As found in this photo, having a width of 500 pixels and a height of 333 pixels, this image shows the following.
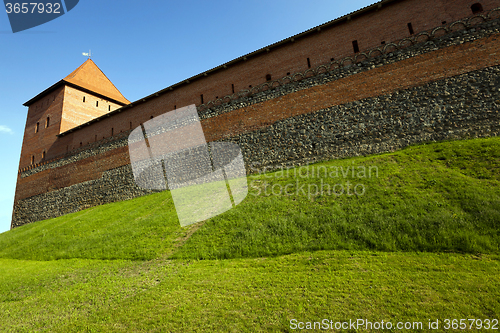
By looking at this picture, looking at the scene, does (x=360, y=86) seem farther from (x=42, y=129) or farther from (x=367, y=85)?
(x=42, y=129)

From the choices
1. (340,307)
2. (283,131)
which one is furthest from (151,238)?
(283,131)

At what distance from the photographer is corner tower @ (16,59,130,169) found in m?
21.4

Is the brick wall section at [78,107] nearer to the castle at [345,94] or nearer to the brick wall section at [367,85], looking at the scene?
the castle at [345,94]

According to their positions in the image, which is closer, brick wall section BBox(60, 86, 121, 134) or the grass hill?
the grass hill

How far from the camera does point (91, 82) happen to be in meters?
24.9

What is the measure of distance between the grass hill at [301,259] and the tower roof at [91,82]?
19727 millimetres

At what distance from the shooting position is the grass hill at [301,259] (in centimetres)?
355

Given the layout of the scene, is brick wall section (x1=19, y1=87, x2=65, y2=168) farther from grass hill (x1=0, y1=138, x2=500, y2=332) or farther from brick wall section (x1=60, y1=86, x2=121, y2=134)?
grass hill (x1=0, y1=138, x2=500, y2=332)

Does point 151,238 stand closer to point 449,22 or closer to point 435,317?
point 435,317

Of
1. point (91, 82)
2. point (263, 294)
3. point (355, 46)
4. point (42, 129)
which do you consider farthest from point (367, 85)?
point (42, 129)

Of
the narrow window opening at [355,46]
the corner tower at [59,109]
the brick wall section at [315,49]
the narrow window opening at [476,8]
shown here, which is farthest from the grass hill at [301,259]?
the corner tower at [59,109]

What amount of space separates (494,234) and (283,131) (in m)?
8.89

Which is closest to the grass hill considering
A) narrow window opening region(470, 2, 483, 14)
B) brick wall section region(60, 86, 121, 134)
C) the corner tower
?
narrow window opening region(470, 2, 483, 14)

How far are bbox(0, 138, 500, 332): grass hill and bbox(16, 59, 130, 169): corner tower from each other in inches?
635
